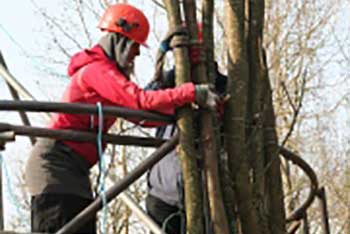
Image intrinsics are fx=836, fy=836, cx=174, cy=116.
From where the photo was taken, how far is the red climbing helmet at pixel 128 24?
4547 mm

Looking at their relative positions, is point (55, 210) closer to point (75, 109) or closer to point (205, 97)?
point (75, 109)

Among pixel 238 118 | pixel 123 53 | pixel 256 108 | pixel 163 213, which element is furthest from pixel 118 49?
pixel 163 213

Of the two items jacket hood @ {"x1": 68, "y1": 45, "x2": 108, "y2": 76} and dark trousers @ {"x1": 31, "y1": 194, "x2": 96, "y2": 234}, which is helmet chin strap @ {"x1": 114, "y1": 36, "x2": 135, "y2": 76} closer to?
jacket hood @ {"x1": 68, "y1": 45, "x2": 108, "y2": 76}

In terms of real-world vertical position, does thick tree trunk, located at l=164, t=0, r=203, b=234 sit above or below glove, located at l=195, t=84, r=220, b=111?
below

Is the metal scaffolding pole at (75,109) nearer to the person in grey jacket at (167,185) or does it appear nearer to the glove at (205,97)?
the glove at (205,97)

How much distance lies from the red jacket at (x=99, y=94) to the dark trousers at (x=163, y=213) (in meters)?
0.66

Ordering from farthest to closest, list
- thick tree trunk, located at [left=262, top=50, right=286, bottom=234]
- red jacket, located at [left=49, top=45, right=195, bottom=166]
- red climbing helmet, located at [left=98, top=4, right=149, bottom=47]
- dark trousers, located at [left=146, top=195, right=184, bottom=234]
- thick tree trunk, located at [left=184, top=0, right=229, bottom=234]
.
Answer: dark trousers, located at [left=146, top=195, right=184, bottom=234], thick tree trunk, located at [left=262, top=50, right=286, bottom=234], red climbing helmet, located at [left=98, top=4, right=149, bottom=47], thick tree trunk, located at [left=184, top=0, right=229, bottom=234], red jacket, located at [left=49, top=45, right=195, bottom=166]

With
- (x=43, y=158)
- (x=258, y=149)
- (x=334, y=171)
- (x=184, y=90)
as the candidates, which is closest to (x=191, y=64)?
(x=184, y=90)

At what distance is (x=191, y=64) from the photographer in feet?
14.5

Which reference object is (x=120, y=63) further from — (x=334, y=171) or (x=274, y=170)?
(x=334, y=171)

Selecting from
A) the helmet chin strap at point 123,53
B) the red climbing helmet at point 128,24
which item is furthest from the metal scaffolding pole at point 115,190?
the red climbing helmet at point 128,24

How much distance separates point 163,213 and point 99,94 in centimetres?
105

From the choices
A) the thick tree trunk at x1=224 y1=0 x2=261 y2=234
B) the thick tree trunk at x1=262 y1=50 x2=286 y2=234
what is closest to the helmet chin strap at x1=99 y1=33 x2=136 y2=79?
the thick tree trunk at x1=224 y1=0 x2=261 y2=234

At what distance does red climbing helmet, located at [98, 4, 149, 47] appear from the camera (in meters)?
4.55
